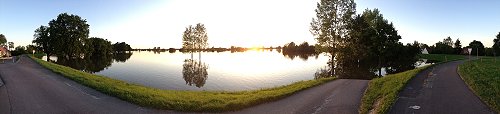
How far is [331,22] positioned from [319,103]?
108 feet

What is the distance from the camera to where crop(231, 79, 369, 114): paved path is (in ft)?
61.1

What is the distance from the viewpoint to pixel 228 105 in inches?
789

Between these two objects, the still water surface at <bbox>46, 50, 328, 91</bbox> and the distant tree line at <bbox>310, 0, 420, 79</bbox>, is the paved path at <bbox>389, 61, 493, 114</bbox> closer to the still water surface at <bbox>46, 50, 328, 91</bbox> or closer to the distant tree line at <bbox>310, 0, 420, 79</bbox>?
the still water surface at <bbox>46, 50, 328, 91</bbox>

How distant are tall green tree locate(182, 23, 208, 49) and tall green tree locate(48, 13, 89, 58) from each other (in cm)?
3111

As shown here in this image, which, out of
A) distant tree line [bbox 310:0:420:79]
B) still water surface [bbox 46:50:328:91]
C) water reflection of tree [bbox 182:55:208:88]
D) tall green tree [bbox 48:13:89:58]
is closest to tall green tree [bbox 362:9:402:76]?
distant tree line [bbox 310:0:420:79]

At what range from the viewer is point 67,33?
105 m

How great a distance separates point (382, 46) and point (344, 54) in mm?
6450

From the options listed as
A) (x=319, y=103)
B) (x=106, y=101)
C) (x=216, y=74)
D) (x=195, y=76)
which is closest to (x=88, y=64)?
(x=216, y=74)

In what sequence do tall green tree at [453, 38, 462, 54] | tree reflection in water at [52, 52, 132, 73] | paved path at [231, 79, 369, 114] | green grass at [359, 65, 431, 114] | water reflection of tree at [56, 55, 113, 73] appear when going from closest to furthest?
green grass at [359, 65, 431, 114], paved path at [231, 79, 369, 114], water reflection of tree at [56, 55, 113, 73], tree reflection in water at [52, 52, 132, 73], tall green tree at [453, 38, 462, 54]

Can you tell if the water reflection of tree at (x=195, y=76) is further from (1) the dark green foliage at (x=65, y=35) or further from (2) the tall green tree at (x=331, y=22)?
(1) the dark green foliage at (x=65, y=35)

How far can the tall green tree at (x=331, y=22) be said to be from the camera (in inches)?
2018

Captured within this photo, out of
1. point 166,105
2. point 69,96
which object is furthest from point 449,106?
point 69,96

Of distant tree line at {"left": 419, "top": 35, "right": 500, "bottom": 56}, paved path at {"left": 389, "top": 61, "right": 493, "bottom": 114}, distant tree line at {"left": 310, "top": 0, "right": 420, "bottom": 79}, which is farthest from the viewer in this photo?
distant tree line at {"left": 419, "top": 35, "right": 500, "bottom": 56}

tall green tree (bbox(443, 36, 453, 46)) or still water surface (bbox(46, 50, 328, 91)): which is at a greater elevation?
tall green tree (bbox(443, 36, 453, 46))
